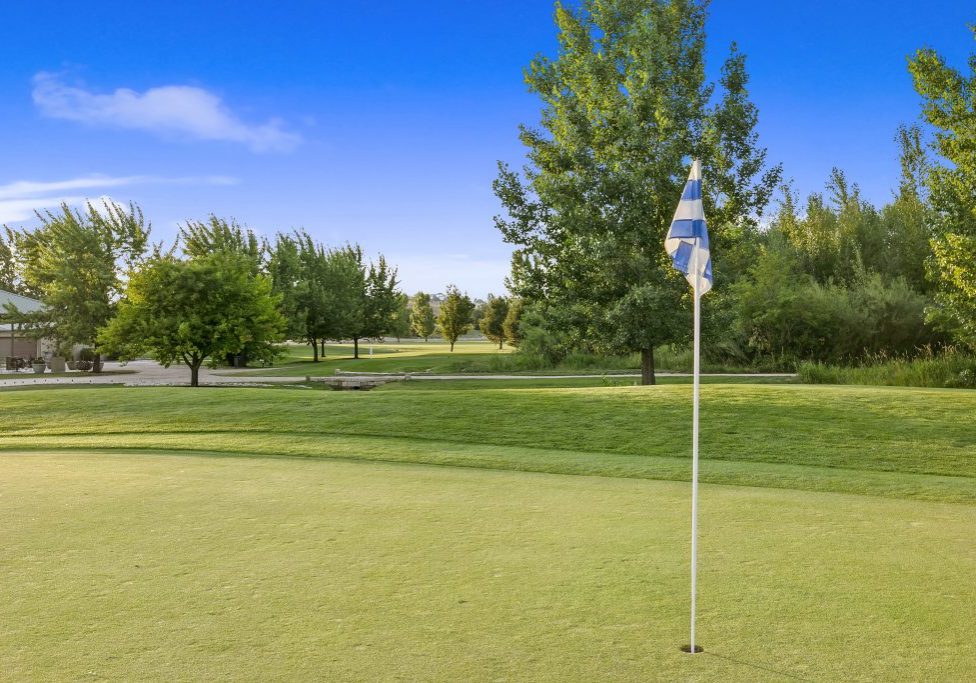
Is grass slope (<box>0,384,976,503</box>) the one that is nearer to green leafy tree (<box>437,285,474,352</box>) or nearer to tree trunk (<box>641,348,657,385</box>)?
tree trunk (<box>641,348,657,385</box>)

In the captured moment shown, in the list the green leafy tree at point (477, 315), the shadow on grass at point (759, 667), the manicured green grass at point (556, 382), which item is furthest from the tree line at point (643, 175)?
the green leafy tree at point (477, 315)

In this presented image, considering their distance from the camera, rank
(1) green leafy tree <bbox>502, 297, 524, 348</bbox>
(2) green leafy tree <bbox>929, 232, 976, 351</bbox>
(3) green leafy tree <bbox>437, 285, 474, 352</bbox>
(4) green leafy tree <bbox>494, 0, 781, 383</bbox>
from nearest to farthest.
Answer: (2) green leafy tree <bbox>929, 232, 976, 351</bbox>, (4) green leafy tree <bbox>494, 0, 781, 383</bbox>, (1) green leafy tree <bbox>502, 297, 524, 348</bbox>, (3) green leafy tree <bbox>437, 285, 474, 352</bbox>

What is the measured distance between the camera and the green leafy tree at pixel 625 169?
2330 cm

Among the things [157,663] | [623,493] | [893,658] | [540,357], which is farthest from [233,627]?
[540,357]

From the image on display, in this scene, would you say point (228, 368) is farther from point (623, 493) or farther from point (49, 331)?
point (623, 493)

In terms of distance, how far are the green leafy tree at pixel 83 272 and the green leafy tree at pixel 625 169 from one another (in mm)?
29653

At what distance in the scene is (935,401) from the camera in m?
15.8

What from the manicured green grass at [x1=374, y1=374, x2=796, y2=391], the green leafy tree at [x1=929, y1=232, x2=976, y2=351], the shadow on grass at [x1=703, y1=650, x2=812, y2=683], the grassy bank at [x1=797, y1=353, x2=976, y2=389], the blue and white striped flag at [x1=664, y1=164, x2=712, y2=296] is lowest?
the shadow on grass at [x1=703, y1=650, x2=812, y2=683]

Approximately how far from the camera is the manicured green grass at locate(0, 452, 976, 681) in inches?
171

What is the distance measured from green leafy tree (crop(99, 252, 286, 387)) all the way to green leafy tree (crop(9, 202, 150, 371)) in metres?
16.9

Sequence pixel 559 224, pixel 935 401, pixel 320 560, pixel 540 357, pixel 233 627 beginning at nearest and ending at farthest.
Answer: pixel 233 627 < pixel 320 560 < pixel 935 401 < pixel 559 224 < pixel 540 357

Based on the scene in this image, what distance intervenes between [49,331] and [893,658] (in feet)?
179

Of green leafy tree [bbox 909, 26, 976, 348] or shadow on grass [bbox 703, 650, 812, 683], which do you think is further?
green leafy tree [bbox 909, 26, 976, 348]

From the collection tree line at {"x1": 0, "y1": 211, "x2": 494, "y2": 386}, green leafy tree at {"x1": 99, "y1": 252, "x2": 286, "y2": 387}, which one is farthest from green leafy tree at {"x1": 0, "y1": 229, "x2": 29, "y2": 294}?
green leafy tree at {"x1": 99, "y1": 252, "x2": 286, "y2": 387}
